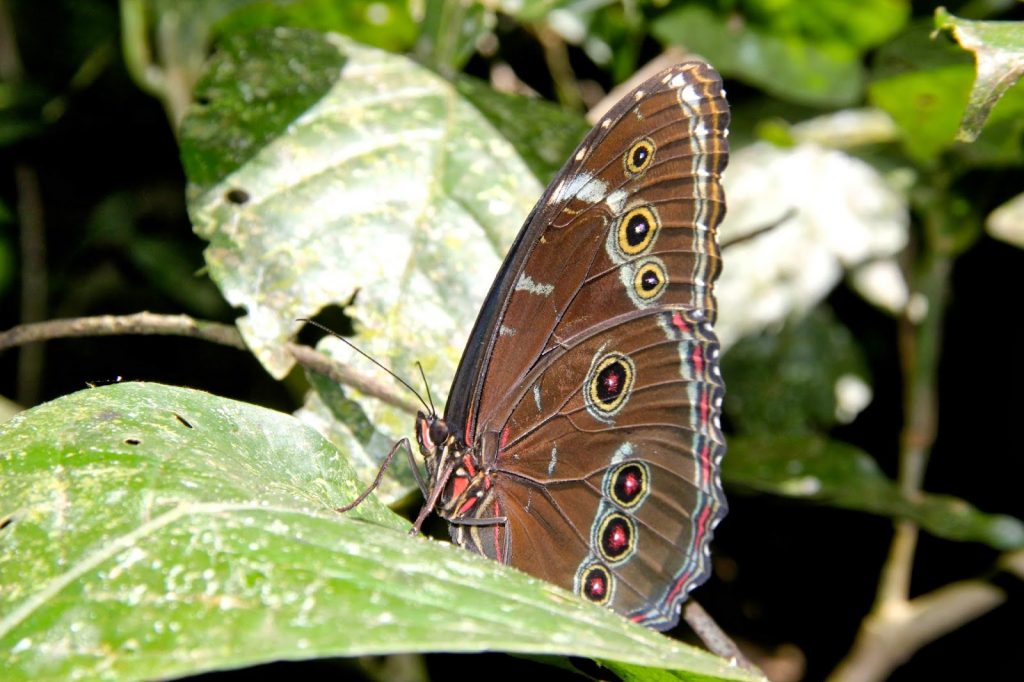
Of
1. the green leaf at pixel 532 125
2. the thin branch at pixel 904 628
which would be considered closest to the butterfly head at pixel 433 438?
the green leaf at pixel 532 125

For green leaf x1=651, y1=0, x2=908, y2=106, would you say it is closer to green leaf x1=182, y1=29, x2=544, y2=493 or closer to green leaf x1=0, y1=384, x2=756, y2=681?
green leaf x1=182, y1=29, x2=544, y2=493

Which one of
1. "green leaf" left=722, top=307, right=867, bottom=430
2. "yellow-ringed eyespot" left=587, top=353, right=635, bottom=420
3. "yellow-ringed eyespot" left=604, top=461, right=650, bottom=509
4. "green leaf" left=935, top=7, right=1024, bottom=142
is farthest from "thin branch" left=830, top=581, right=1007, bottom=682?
"green leaf" left=935, top=7, right=1024, bottom=142

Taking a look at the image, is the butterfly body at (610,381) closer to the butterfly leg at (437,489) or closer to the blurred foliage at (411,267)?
the butterfly leg at (437,489)

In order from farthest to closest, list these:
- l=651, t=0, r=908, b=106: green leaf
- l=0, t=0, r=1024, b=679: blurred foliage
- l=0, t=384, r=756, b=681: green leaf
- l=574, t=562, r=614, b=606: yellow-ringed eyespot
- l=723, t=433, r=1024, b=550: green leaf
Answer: l=651, t=0, r=908, b=106: green leaf
l=723, t=433, r=1024, b=550: green leaf
l=574, t=562, r=614, b=606: yellow-ringed eyespot
l=0, t=0, r=1024, b=679: blurred foliage
l=0, t=384, r=756, b=681: green leaf

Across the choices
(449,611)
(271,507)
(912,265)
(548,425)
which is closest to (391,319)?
(548,425)

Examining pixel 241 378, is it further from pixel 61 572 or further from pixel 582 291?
pixel 61 572

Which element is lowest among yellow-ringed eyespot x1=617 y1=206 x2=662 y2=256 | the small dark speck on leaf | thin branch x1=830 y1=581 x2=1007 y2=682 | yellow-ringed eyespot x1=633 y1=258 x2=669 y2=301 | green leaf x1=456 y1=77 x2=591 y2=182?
thin branch x1=830 y1=581 x2=1007 y2=682
